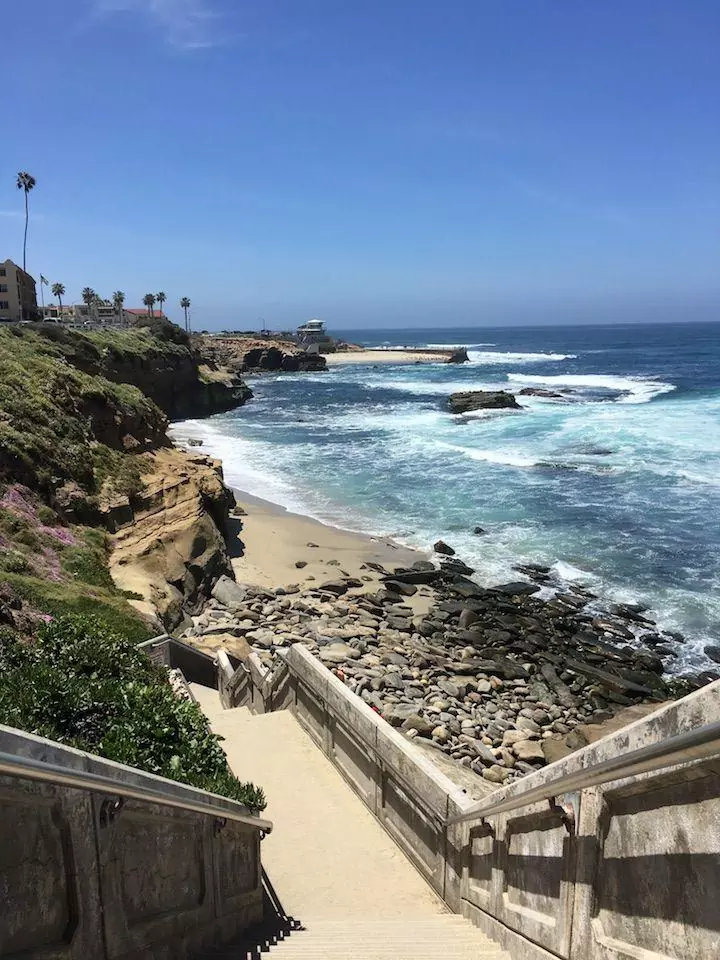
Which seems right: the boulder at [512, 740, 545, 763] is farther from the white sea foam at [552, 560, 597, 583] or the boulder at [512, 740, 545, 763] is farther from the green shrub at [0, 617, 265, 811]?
the white sea foam at [552, 560, 597, 583]

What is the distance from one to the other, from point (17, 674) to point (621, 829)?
537 centimetres

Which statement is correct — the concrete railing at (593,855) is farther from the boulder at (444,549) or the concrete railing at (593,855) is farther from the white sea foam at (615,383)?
the white sea foam at (615,383)

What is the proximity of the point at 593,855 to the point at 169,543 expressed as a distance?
17.0m

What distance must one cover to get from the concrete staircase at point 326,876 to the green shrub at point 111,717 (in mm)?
1138

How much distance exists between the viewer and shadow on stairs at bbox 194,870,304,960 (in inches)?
188

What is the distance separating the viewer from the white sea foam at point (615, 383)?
66900mm

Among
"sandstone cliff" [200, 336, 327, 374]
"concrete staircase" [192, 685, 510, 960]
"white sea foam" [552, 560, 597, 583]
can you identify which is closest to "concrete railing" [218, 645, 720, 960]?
"concrete staircase" [192, 685, 510, 960]

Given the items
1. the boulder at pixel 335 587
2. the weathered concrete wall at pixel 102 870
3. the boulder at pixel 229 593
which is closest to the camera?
the weathered concrete wall at pixel 102 870

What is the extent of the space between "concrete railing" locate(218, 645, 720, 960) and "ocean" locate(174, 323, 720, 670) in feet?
41.1

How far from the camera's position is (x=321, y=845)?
299 inches

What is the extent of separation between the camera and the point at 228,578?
20.7m

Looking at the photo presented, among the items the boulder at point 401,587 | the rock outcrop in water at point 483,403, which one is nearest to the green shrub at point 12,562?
the boulder at point 401,587

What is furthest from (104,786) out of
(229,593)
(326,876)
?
(229,593)

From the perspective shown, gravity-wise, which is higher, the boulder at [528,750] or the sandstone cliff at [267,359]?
the sandstone cliff at [267,359]
